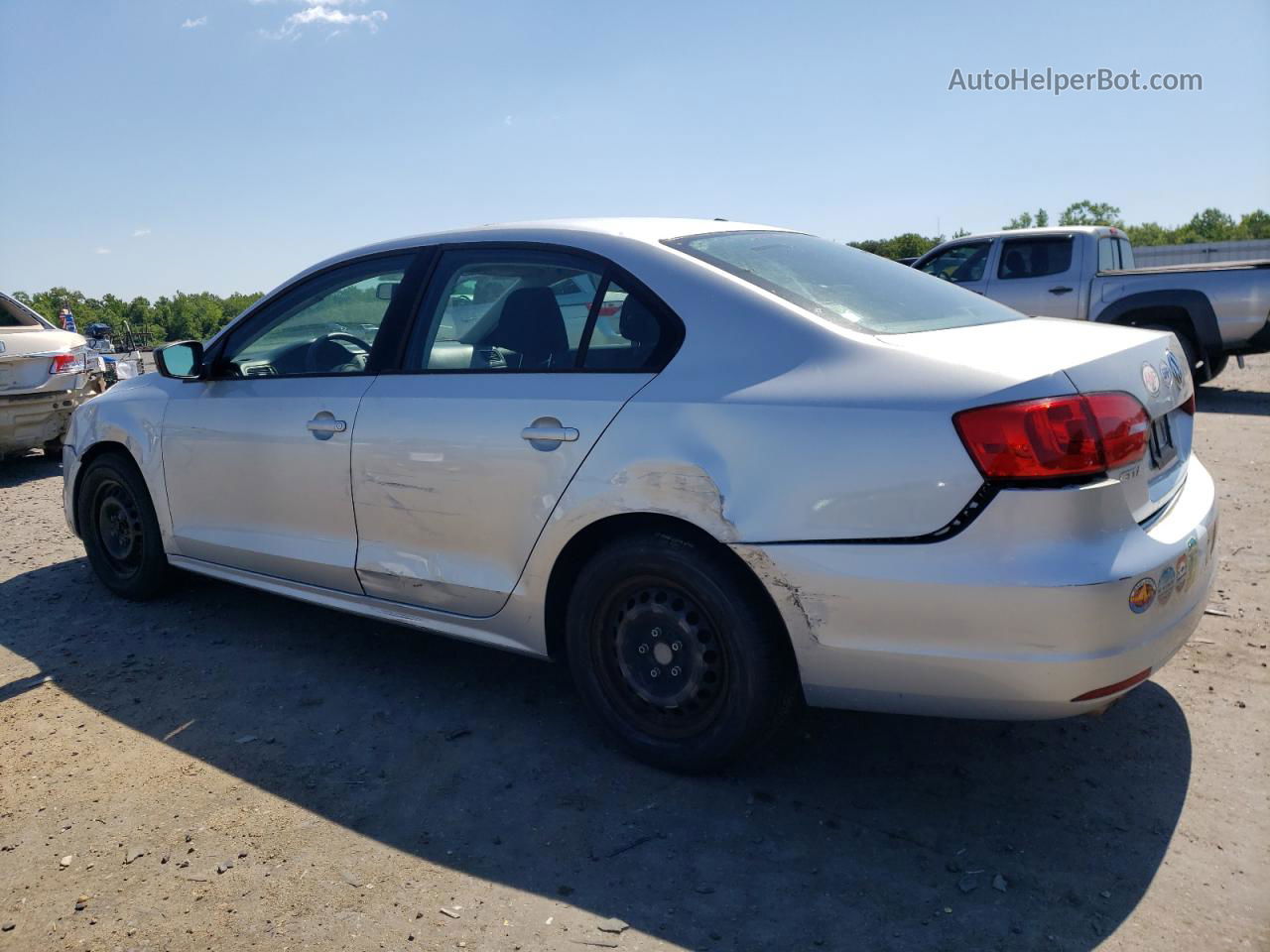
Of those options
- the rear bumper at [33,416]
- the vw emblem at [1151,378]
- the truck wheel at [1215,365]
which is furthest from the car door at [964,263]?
the vw emblem at [1151,378]

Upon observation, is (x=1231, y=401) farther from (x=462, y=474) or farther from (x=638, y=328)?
(x=462, y=474)

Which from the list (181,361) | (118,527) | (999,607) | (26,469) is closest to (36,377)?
(26,469)

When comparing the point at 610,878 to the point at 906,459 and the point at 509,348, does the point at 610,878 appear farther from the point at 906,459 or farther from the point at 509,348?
the point at 509,348

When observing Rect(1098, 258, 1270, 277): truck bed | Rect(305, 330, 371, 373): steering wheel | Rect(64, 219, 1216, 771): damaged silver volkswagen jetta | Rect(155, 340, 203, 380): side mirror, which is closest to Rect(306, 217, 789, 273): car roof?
Rect(64, 219, 1216, 771): damaged silver volkswagen jetta

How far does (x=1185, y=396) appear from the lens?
3.17 m

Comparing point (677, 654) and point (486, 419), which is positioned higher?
point (486, 419)

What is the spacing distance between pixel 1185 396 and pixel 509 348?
218 cm

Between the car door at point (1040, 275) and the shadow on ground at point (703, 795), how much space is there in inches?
338

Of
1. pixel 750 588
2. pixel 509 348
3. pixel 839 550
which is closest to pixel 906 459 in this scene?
pixel 839 550

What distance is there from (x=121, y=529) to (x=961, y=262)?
32.5 ft

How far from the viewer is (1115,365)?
269cm

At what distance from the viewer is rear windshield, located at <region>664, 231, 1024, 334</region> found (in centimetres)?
302

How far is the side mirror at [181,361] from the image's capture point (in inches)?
172

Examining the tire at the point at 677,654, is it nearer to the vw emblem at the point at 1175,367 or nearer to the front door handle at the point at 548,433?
the front door handle at the point at 548,433
